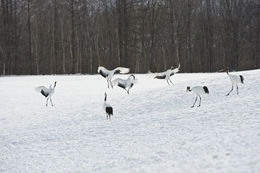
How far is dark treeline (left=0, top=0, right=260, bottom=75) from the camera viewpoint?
126 feet

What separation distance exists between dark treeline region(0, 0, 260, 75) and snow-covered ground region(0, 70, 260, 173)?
2195cm

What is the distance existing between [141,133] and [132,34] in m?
31.9

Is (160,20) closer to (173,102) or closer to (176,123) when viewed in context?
(173,102)

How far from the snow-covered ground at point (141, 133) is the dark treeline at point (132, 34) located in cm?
2195

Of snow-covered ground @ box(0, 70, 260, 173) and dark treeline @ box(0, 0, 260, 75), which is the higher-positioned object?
dark treeline @ box(0, 0, 260, 75)

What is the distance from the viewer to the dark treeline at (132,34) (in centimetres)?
3841

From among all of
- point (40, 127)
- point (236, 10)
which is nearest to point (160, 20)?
point (236, 10)

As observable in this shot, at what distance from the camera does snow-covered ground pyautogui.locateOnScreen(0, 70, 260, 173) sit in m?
7.10

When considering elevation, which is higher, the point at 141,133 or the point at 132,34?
the point at 132,34

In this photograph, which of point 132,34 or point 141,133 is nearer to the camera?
point 141,133

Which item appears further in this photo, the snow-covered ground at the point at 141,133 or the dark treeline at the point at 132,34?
the dark treeline at the point at 132,34

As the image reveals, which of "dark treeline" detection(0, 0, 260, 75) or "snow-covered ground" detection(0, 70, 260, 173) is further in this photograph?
"dark treeline" detection(0, 0, 260, 75)

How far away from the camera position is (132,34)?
4059 cm

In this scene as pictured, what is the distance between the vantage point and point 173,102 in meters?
13.3
